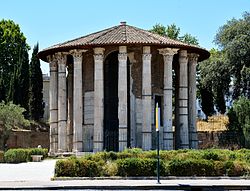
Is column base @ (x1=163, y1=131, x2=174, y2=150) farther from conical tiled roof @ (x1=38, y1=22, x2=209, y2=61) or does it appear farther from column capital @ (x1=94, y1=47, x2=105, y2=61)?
column capital @ (x1=94, y1=47, x2=105, y2=61)

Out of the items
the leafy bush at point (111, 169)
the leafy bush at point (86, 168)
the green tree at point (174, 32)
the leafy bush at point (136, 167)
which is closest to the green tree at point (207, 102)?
the green tree at point (174, 32)

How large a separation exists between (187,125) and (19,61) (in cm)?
3028

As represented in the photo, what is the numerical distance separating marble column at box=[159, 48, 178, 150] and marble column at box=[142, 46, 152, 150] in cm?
125

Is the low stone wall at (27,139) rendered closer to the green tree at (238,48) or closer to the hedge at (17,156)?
the hedge at (17,156)

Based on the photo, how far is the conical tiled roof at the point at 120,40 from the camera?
40.3m

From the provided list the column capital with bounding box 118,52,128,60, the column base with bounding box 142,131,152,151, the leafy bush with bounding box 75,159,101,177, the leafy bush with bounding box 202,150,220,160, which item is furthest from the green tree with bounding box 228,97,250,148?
the leafy bush with bounding box 75,159,101,177

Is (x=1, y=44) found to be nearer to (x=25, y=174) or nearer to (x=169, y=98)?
(x=169, y=98)

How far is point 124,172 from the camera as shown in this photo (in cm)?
2531

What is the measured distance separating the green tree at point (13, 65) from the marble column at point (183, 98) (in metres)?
25.9

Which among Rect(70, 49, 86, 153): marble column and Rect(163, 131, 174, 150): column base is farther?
Rect(70, 49, 86, 153): marble column

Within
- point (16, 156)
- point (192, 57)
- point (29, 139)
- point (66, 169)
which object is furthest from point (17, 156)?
point (29, 139)

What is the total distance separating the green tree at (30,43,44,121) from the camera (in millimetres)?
63844

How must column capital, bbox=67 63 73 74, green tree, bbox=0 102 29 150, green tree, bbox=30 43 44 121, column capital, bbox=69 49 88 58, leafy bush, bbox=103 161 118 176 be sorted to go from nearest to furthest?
leafy bush, bbox=103 161 118 176 < column capital, bbox=69 49 88 58 < column capital, bbox=67 63 73 74 < green tree, bbox=0 102 29 150 < green tree, bbox=30 43 44 121

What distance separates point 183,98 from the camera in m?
43.1
